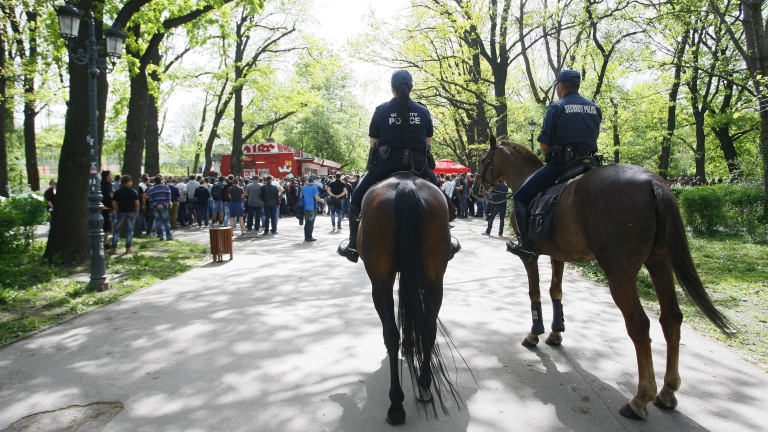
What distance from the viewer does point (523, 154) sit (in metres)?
6.24

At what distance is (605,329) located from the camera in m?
6.01

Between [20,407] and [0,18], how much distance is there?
13.5 m

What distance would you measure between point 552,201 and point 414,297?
1751mm

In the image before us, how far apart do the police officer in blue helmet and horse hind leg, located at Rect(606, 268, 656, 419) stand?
1400 millimetres

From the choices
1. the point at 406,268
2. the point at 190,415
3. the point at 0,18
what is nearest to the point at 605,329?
the point at 406,268

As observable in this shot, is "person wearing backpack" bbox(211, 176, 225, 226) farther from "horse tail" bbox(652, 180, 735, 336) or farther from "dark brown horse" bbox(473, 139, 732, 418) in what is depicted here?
"horse tail" bbox(652, 180, 735, 336)

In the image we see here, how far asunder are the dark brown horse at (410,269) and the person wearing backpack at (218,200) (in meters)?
15.9

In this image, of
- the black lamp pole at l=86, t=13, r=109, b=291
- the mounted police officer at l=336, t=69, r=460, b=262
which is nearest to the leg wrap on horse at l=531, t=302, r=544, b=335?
the mounted police officer at l=336, t=69, r=460, b=262

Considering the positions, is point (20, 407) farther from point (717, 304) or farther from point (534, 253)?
point (717, 304)

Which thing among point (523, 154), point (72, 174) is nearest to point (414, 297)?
point (523, 154)

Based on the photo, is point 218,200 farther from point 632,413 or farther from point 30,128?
point 632,413

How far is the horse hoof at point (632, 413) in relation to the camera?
3.71 metres

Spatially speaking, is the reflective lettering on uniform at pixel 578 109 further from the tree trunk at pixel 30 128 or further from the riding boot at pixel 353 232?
the tree trunk at pixel 30 128

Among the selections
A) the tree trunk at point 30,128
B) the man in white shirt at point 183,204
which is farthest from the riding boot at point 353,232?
the tree trunk at point 30,128
